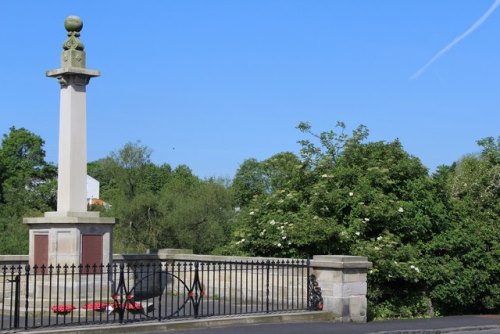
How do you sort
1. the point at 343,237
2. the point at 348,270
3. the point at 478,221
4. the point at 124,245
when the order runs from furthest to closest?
1. the point at 124,245
2. the point at 478,221
3. the point at 343,237
4. the point at 348,270

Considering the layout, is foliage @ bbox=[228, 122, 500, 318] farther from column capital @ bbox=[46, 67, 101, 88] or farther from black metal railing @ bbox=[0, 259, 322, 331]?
column capital @ bbox=[46, 67, 101, 88]

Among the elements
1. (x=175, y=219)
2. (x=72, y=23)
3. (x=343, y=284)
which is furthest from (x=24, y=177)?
(x=343, y=284)

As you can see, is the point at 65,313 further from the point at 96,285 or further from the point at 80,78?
the point at 80,78

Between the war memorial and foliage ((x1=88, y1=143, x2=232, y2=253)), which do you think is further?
foliage ((x1=88, y1=143, x2=232, y2=253))

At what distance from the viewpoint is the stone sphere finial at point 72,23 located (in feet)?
67.6

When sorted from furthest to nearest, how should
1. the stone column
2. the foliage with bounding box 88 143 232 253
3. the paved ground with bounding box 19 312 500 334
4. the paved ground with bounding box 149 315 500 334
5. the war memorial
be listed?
the foliage with bounding box 88 143 232 253 → the stone column → the war memorial → the paved ground with bounding box 149 315 500 334 → the paved ground with bounding box 19 312 500 334

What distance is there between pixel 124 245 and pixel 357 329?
1256 inches

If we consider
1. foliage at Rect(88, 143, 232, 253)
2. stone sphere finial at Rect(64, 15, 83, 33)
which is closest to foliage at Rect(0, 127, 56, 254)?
foliage at Rect(88, 143, 232, 253)

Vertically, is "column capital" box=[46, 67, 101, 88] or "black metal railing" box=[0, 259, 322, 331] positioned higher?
"column capital" box=[46, 67, 101, 88]

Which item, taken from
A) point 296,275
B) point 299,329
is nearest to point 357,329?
point 299,329

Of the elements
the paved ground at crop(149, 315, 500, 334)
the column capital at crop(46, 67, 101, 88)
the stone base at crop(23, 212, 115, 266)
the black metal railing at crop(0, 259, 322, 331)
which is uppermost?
the column capital at crop(46, 67, 101, 88)

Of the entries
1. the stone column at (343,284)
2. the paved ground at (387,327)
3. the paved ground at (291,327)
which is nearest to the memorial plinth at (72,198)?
the paved ground at (291,327)

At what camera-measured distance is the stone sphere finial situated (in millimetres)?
20609

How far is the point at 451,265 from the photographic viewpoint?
22.1 metres
